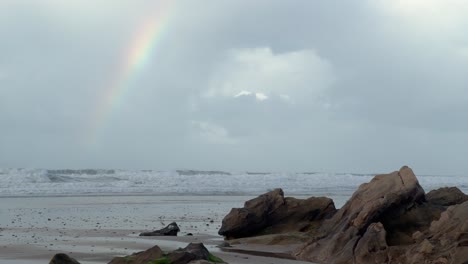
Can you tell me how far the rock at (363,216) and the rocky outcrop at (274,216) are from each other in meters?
2.42

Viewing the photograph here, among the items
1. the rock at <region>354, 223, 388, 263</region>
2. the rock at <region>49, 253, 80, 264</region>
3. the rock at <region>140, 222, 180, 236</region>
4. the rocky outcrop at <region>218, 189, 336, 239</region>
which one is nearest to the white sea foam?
the rock at <region>140, 222, 180, 236</region>

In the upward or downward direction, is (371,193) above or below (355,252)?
above

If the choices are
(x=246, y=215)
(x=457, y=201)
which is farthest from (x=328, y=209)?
(x=457, y=201)

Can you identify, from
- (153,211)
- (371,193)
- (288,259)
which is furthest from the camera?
(153,211)

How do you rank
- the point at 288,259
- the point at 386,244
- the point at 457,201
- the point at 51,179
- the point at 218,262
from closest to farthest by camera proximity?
the point at 218,262 → the point at 386,244 → the point at 288,259 → the point at 457,201 → the point at 51,179

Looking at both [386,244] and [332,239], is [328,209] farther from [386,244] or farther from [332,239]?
[386,244]

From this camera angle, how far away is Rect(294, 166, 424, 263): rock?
14.4 m

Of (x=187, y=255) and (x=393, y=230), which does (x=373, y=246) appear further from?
(x=187, y=255)

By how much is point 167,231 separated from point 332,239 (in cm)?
645

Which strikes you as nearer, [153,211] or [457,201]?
[457,201]

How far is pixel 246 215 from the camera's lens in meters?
19.0

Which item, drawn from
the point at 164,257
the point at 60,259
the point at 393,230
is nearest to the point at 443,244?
the point at 393,230

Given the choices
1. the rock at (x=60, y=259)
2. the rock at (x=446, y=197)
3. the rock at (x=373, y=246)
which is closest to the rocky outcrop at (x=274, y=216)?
the rock at (x=446, y=197)

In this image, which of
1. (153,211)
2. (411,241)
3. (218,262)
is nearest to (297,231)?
(411,241)
